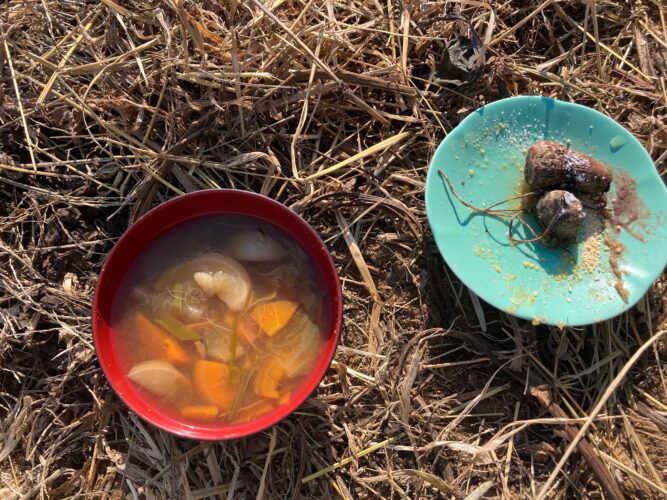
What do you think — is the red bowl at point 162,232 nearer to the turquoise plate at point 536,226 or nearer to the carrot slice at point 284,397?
the carrot slice at point 284,397

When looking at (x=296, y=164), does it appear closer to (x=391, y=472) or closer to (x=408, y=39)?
(x=408, y=39)

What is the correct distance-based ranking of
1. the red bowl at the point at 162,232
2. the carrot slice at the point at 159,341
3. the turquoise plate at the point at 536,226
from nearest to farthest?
the red bowl at the point at 162,232 < the carrot slice at the point at 159,341 < the turquoise plate at the point at 536,226

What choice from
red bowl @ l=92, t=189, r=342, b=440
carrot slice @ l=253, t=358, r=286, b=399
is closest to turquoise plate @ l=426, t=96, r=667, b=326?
red bowl @ l=92, t=189, r=342, b=440

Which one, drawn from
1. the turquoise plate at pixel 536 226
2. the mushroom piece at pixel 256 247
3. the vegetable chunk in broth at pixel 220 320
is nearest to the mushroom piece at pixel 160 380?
the vegetable chunk in broth at pixel 220 320

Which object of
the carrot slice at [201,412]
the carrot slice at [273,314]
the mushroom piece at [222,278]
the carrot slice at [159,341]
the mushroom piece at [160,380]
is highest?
the mushroom piece at [222,278]

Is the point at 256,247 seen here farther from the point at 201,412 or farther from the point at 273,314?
the point at 201,412

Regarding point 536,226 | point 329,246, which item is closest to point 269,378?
point 329,246

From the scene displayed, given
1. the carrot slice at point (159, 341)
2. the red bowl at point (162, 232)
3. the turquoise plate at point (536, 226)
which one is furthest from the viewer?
the turquoise plate at point (536, 226)
